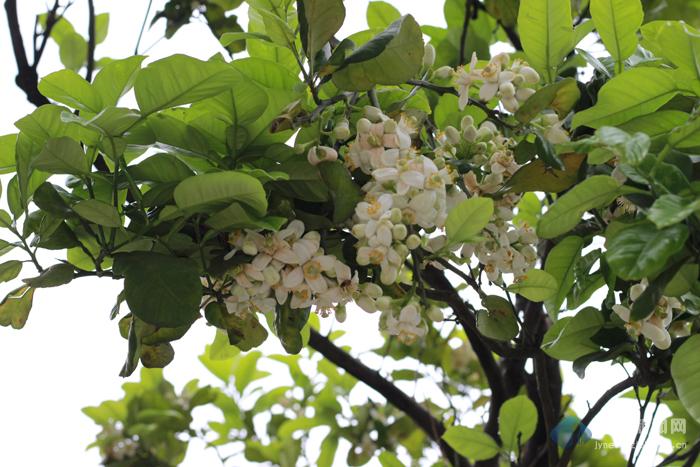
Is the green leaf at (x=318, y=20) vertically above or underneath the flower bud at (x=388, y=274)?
above

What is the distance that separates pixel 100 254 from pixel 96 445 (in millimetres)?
1135

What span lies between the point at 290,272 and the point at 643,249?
0.22 meters

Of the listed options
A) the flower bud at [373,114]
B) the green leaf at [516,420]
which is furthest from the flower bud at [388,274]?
the green leaf at [516,420]

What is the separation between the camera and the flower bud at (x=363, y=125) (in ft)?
1.80

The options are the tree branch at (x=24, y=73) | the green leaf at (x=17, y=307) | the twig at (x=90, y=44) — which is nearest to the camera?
the green leaf at (x=17, y=307)

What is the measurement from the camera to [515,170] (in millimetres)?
599

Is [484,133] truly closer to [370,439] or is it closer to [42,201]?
[42,201]

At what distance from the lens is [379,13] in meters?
0.98

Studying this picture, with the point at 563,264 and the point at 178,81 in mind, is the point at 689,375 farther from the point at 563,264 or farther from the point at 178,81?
the point at 178,81

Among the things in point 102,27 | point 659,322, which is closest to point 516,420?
point 659,322

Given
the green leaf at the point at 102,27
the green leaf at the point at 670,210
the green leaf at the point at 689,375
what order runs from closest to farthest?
the green leaf at the point at 670,210 < the green leaf at the point at 689,375 < the green leaf at the point at 102,27

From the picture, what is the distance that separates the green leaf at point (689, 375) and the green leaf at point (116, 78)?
1.27ft

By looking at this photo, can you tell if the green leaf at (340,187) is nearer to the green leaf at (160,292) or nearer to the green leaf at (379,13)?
the green leaf at (160,292)

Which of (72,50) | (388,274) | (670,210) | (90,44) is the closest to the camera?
(670,210)
